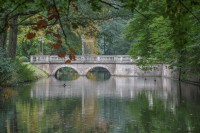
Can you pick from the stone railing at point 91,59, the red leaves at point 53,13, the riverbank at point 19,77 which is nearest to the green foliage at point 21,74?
the riverbank at point 19,77

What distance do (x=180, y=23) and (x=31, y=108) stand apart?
12874 millimetres

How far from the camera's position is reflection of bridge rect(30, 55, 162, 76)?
176ft

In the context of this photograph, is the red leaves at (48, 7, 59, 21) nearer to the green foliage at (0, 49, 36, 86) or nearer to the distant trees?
the distant trees

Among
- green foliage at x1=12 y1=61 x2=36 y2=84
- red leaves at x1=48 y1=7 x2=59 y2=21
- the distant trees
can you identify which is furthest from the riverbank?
red leaves at x1=48 y1=7 x2=59 y2=21

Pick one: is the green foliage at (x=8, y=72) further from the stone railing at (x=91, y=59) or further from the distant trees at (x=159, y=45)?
the stone railing at (x=91, y=59)

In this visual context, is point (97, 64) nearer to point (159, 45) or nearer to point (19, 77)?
point (19, 77)

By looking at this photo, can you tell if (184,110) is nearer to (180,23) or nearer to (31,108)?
(31,108)

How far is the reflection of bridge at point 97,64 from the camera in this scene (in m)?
53.5

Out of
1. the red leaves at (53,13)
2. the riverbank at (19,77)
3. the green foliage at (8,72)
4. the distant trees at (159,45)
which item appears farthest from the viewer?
the riverbank at (19,77)

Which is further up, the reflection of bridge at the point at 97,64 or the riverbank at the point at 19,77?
the reflection of bridge at the point at 97,64

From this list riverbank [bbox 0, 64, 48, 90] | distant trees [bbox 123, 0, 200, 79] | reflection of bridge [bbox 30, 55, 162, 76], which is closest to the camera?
distant trees [bbox 123, 0, 200, 79]

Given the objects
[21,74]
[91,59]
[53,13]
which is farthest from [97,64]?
[53,13]

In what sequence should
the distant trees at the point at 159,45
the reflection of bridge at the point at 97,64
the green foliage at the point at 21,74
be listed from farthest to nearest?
the reflection of bridge at the point at 97,64 → the green foliage at the point at 21,74 → the distant trees at the point at 159,45

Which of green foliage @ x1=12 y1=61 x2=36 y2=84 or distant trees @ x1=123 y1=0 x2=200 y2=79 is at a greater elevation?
distant trees @ x1=123 y1=0 x2=200 y2=79
